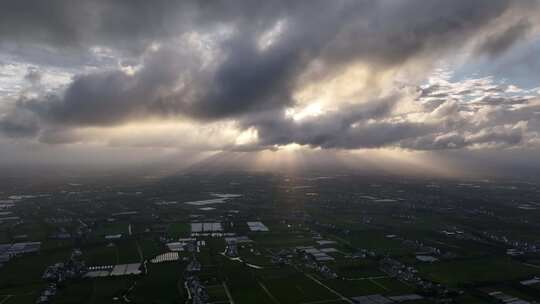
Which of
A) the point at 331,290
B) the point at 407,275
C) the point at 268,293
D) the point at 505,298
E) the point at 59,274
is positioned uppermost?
the point at 59,274

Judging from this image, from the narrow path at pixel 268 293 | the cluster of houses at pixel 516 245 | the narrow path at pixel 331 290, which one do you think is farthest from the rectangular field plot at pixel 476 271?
the narrow path at pixel 268 293

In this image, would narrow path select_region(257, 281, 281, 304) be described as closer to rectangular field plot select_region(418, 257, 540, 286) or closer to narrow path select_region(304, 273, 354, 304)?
narrow path select_region(304, 273, 354, 304)

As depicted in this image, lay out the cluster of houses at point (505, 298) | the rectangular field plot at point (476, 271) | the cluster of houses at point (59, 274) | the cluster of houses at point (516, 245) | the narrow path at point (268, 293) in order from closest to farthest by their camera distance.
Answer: the narrow path at point (268, 293)
the cluster of houses at point (505, 298)
the cluster of houses at point (59, 274)
the rectangular field plot at point (476, 271)
the cluster of houses at point (516, 245)

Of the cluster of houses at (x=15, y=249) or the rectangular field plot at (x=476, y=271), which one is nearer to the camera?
the rectangular field plot at (x=476, y=271)

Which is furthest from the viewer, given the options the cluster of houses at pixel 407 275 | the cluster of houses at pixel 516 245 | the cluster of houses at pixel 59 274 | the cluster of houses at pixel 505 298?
the cluster of houses at pixel 516 245

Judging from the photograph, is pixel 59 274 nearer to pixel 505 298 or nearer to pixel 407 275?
pixel 407 275

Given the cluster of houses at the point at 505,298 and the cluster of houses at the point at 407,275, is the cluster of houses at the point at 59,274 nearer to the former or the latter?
the cluster of houses at the point at 407,275

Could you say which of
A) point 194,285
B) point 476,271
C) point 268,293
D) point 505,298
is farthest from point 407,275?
point 194,285

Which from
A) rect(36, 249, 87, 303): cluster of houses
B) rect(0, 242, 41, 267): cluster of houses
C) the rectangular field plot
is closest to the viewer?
rect(36, 249, 87, 303): cluster of houses

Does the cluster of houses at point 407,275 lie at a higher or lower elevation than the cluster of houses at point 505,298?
higher

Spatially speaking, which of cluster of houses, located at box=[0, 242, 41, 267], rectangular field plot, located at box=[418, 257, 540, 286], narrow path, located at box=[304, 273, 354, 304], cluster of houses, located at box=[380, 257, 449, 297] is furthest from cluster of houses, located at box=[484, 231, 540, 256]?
cluster of houses, located at box=[0, 242, 41, 267]

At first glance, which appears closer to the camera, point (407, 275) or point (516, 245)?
point (407, 275)

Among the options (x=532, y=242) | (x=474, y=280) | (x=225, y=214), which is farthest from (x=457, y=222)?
(x=225, y=214)
